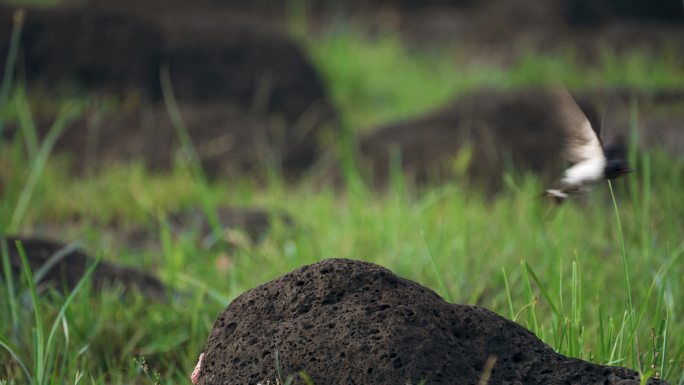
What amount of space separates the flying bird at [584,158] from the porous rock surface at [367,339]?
30 centimetres

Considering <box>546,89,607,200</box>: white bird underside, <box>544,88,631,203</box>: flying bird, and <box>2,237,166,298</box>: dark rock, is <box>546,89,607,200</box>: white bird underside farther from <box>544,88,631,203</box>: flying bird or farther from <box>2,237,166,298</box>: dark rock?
<box>2,237,166,298</box>: dark rock

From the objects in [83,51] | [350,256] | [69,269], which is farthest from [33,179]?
[83,51]

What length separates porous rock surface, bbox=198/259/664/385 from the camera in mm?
1641

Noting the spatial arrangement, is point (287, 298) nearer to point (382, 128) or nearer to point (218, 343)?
point (218, 343)

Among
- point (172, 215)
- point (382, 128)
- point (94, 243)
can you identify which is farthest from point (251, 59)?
point (94, 243)

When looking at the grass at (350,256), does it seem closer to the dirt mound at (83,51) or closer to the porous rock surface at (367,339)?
the porous rock surface at (367,339)

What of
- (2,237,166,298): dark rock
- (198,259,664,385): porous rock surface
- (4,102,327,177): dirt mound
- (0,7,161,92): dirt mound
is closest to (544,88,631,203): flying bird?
(198,259,664,385): porous rock surface

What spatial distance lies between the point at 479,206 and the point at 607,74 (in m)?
3.53

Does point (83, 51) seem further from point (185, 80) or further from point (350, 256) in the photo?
point (350, 256)

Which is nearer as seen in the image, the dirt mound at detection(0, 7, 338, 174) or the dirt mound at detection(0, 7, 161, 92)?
the dirt mound at detection(0, 7, 338, 174)

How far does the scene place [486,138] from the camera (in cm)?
473

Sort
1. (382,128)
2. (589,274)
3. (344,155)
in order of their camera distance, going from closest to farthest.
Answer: (589,274) < (344,155) < (382,128)

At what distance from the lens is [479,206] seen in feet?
13.1

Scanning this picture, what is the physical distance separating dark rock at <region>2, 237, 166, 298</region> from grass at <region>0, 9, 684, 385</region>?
6 cm
